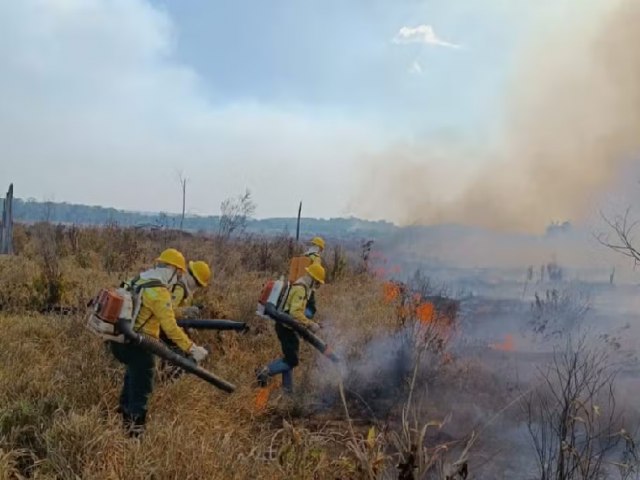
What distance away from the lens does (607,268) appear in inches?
471

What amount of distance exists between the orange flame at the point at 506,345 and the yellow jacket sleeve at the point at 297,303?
374 cm

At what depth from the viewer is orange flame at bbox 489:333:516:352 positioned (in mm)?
9867

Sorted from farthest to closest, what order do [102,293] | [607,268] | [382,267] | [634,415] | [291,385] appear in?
[382,267], [607,268], [291,385], [634,415], [102,293]

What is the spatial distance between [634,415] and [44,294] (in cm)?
871

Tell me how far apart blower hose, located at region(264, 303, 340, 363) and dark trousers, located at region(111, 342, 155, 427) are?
2.39 metres

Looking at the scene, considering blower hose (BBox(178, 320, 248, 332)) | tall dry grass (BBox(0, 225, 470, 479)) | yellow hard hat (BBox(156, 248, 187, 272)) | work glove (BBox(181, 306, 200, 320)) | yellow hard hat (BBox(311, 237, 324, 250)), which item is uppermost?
yellow hard hat (BBox(311, 237, 324, 250))

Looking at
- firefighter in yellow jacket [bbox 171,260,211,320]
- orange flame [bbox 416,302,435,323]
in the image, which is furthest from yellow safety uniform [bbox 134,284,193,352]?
orange flame [bbox 416,302,435,323]

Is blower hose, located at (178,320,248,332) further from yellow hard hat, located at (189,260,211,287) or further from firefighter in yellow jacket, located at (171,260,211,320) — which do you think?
yellow hard hat, located at (189,260,211,287)

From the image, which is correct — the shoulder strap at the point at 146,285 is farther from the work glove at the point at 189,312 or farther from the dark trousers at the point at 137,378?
the work glove at the point at 189,312

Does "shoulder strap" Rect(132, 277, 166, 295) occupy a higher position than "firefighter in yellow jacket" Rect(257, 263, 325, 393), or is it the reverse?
"shoulder strap" Rect(132, 277, 166, 295)

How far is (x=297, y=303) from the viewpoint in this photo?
25.3 feet

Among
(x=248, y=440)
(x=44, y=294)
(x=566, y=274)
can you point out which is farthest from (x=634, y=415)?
(x=44, y=294)

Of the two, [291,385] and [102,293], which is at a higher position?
[102,293]

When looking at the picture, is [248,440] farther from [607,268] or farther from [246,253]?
[246,253]
